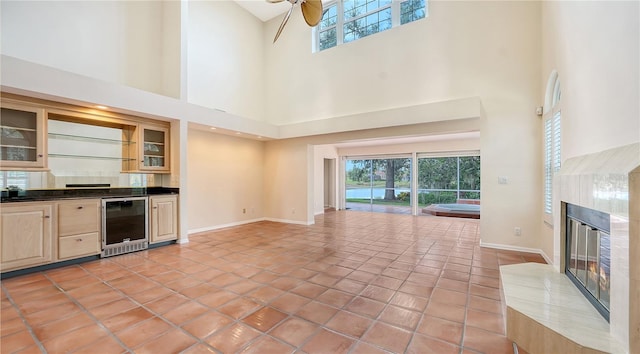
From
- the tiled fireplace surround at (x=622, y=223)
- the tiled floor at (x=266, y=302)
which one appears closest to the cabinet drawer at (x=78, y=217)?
the tiled floor at (x=266, y=302)

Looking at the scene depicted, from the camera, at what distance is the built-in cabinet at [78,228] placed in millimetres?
3438

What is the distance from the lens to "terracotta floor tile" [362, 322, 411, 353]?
182 centimetres

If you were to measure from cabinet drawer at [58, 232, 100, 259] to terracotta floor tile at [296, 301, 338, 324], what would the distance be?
3.41 meters

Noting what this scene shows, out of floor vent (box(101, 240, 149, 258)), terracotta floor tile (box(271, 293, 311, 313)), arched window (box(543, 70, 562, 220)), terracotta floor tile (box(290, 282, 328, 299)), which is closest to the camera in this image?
terracotta floor tile (box(271, 293, 311, 313))

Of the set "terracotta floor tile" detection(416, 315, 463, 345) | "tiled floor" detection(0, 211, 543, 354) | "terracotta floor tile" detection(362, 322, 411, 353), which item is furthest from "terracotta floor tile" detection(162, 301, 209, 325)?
"terracotta floor tile" detection(416, 315, 463, 345)

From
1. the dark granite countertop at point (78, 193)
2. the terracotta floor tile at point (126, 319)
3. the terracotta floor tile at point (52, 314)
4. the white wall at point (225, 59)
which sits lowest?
the terracotta floor tile at point (52, 314)

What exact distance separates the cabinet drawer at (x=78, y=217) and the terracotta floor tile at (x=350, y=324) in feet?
12.4

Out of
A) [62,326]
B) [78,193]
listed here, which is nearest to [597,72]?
[62,326]

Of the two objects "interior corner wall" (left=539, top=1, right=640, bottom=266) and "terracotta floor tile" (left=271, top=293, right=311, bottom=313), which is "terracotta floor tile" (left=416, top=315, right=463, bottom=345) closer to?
"terracotta floor tile" (left=271, top=293, right=311, bottom=313)

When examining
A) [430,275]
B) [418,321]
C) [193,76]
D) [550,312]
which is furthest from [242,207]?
[550,312]

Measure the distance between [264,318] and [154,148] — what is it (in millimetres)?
3940

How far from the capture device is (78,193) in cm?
390

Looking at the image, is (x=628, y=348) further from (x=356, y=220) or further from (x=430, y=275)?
(x=356, y=220)

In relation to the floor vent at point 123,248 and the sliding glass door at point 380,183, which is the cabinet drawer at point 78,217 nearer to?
the floor vent at point 123,248
